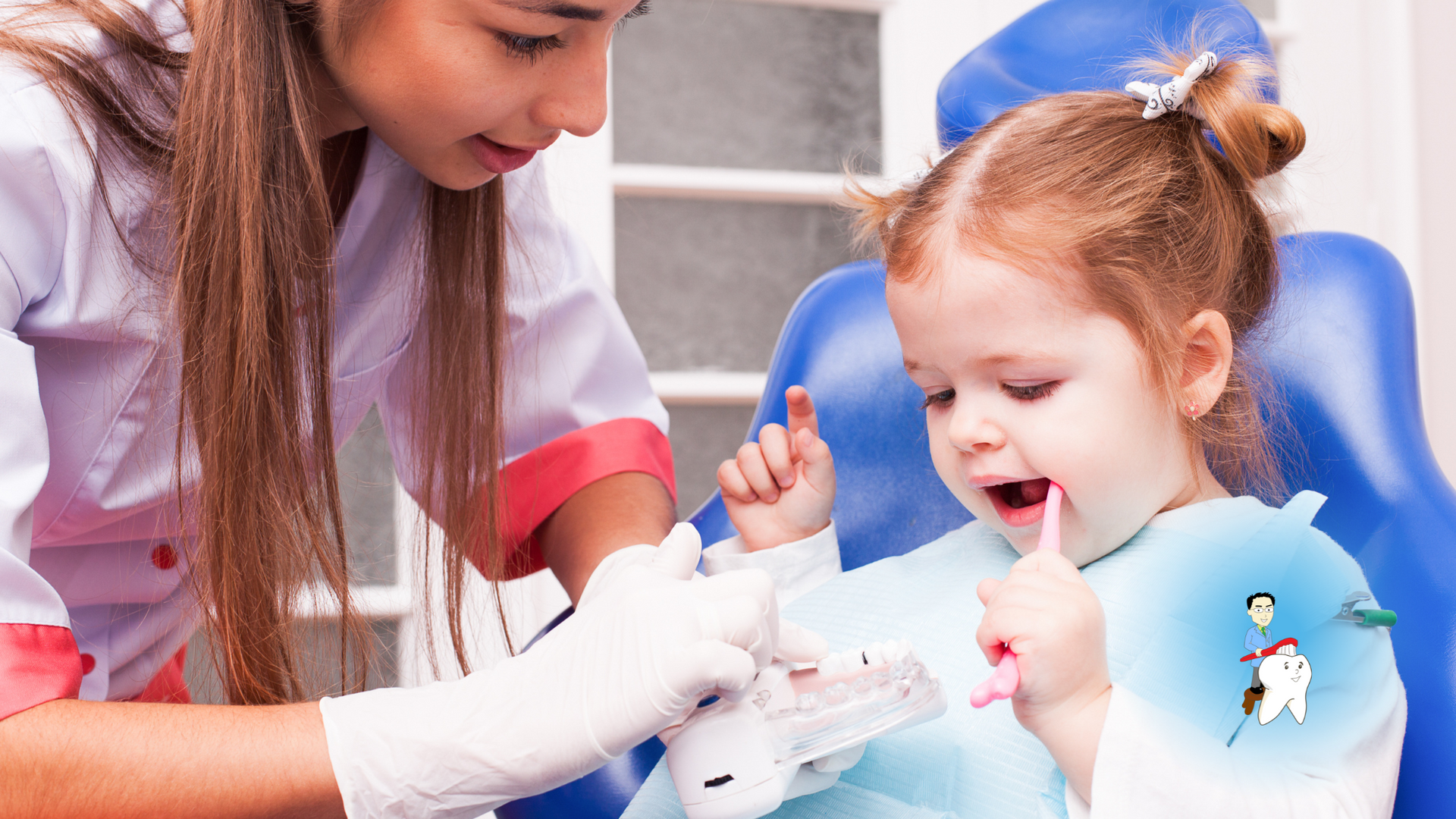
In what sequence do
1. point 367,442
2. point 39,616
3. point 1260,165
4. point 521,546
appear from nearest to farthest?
point 39,616 → point 1260,165 → point 521,546 → point 367,442

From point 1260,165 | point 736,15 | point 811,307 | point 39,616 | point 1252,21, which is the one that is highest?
point 736,15

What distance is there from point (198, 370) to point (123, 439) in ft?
0.39

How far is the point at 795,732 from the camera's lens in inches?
24.3

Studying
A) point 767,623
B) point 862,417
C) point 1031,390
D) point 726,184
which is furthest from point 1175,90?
point 726,184

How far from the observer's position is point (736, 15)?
5.54 feet

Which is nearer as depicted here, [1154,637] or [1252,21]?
[1154,637]

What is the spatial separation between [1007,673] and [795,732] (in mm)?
133

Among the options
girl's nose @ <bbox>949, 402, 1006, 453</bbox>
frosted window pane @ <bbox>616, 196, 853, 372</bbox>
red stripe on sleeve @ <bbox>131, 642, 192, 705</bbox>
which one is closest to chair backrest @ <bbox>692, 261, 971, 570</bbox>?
girl's nose @ <bbox>949, 402, 1006, 453</bbox>

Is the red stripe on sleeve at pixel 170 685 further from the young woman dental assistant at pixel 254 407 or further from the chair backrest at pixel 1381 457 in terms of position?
the chair backrest at pixel 1381 457

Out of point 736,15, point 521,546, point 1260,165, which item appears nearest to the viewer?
point 1260,165

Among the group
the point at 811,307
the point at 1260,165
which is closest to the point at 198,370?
the point at 811,307

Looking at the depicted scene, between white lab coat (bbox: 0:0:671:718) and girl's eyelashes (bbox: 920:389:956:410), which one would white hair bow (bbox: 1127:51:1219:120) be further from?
white lab coat (bbox: 0:0:671:718)

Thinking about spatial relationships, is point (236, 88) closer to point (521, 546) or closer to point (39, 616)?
point (39, 616)

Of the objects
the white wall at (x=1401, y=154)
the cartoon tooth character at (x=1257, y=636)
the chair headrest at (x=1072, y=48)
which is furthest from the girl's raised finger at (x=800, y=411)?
the white wall at (x=1401, y=154)
